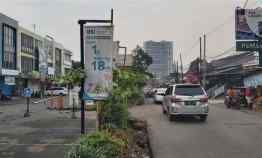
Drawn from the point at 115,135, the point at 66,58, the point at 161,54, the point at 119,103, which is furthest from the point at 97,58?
the point at 161,54

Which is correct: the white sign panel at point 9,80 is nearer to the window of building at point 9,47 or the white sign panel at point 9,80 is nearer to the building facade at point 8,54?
the building facade at point 8,54

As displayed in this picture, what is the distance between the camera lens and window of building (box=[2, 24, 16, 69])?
59.7m

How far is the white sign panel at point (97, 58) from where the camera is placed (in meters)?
8.34

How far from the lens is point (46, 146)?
12891 millimetres

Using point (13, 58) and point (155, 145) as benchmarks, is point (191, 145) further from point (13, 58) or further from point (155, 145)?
point (13, 58)

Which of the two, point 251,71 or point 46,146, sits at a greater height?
point 251,71

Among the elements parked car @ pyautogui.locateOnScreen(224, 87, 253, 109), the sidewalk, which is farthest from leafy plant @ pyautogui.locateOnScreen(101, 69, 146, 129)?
parked car @ pyautogui.locateOnScreen(224, 87, 253, 109)

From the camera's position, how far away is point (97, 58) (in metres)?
8.37

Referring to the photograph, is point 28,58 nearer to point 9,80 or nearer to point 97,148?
point 9,80

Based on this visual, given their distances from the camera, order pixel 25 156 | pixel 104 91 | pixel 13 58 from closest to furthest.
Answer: pixel 104 91, pixel 25 156, pixel 13 58

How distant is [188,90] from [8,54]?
45320 mm

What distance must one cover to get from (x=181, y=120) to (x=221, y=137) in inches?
254

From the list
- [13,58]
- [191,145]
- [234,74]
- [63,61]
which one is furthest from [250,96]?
[63,61]

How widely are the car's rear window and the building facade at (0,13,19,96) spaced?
4025 cm
